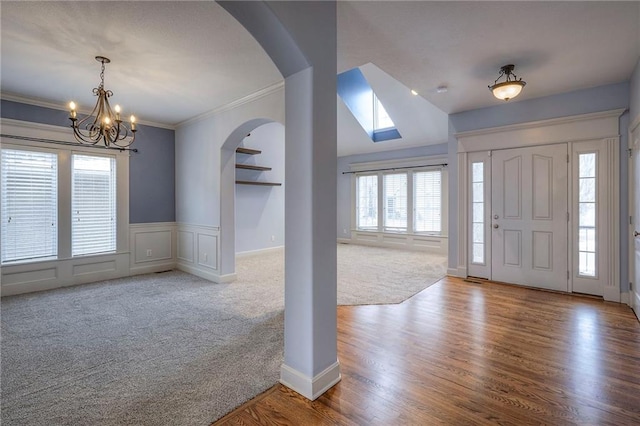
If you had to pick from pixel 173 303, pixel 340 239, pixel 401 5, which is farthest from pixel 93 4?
pixel 340 239

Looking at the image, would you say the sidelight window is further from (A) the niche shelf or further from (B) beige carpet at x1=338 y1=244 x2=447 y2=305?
(A) the niche shelf

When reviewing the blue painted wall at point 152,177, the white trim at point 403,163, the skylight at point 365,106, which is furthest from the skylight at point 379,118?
the blue painted wall at point 152,177

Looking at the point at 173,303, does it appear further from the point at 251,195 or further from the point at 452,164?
the point at 452,164

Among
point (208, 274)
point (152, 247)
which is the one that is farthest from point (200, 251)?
point (152, 247)

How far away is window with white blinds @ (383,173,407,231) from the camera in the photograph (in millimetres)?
8023

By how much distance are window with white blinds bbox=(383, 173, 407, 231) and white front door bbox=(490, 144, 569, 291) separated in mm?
3301

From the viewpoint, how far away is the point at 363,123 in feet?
24.7

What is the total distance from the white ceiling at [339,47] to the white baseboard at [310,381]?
2562mm

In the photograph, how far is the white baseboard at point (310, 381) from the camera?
196 centimetres

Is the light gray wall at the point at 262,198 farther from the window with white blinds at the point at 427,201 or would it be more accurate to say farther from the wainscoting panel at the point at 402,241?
the window with white blinds at the point at 427,201

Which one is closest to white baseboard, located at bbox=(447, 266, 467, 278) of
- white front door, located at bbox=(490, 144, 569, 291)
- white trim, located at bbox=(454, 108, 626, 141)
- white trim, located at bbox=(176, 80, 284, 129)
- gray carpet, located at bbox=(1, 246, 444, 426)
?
white front door, located at bbox=(490, 144, 569, 291)

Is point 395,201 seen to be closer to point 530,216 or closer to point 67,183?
point 530,216

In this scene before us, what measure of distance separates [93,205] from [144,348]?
128 inches

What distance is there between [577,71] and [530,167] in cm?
136
